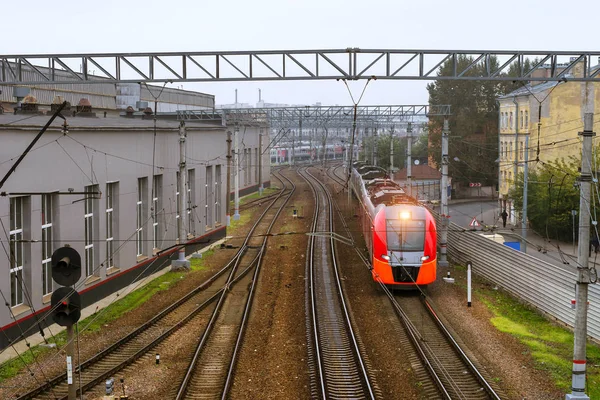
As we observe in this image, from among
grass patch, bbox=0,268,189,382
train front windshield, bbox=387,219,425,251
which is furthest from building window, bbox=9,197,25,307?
train front windshield, bbox=387,219,425,251

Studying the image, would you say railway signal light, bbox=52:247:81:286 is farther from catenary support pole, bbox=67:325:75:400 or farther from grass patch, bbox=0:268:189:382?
grass patch, bbox=0:268:189:382

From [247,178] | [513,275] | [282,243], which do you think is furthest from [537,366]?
[247,178]

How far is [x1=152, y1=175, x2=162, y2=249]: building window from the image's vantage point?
26375 millimetres

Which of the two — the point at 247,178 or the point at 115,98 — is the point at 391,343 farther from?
the point at 247,178

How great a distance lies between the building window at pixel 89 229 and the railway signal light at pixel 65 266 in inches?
452

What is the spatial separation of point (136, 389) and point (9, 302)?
5.22 meters

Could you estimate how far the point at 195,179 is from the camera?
30906 mm

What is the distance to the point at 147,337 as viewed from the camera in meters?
16.4

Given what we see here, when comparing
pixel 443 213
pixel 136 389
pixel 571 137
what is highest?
pixel 571 137

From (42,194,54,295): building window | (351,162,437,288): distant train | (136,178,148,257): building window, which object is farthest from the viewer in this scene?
(136,178,148,257): building window

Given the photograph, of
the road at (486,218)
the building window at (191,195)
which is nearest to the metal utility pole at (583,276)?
the road at (486,218)

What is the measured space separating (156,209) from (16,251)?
394 inches

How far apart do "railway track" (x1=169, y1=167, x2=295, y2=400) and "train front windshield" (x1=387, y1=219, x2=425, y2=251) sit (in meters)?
4.44

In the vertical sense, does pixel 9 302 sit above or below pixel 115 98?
below
